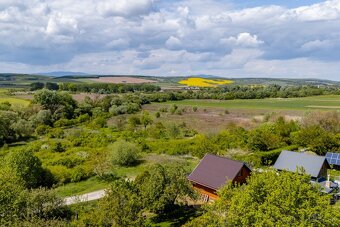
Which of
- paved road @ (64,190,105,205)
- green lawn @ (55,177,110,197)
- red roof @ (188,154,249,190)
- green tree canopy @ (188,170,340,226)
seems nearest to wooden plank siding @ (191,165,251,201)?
red roof @ (188,154,249,190)

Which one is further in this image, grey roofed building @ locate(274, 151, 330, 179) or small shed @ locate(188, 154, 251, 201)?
grey roofed building @ locate(274, 151, 330, 179)

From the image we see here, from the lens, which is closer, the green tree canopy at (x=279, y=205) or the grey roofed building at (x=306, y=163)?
the green tree canopy at (x=279, y=205)

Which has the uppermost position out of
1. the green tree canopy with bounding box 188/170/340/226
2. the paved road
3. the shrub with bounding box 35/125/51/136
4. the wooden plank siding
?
the green tree canopy with bounding box 188/170/340/226

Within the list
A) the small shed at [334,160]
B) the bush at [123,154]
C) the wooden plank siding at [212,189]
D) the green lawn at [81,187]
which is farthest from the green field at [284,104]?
the green lawn at [81,187]

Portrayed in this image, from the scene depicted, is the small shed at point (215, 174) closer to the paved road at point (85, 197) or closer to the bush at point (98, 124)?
the paved road at point (85, 197)

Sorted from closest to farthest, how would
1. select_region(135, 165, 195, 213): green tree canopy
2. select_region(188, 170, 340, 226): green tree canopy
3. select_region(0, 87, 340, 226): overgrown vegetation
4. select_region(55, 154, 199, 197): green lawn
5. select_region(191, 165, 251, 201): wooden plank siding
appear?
select_region(188, 170, 340, 226): green tree canopy
select_region(0, 87, 340, 226): overgrown vegetation
select_region(135, 165, 195, 213): green tree canopy
select_region(191, 165, 251, 201): wooden plank siding
select_region(55, 154, 199, 197): green lawn

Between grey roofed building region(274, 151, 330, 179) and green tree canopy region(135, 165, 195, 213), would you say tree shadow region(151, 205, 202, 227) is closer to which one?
green tree canopy region(135, 165, 195, 213)

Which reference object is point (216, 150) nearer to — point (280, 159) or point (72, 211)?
point (280, 159)

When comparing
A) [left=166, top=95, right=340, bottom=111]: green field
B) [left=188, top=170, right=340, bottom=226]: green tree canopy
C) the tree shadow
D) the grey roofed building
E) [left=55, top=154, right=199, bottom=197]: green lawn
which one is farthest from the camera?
[left=166, top=95, right=340, bottom=111]: green field
